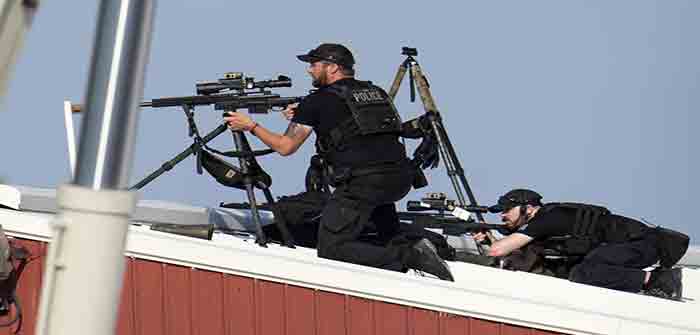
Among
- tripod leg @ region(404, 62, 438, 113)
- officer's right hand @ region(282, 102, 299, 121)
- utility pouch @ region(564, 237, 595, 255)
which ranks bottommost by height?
utility pouch @ region(564, 237, 595, 255)

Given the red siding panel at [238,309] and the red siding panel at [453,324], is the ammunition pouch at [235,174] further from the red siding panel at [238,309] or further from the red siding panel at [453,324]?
the red siding panel at [453,324]

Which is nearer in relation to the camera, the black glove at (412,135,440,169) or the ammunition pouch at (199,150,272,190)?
the ammunition pouch at (199,150,272,190)

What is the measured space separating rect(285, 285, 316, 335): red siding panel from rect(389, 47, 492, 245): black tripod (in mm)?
2902

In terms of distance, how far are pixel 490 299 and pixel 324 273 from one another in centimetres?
98

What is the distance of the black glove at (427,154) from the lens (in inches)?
464

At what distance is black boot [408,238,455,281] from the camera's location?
9789mm

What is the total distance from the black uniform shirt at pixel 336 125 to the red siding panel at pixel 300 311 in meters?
0.97

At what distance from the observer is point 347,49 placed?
33.1 feet

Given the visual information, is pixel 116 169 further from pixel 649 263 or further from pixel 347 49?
pixel 649 263

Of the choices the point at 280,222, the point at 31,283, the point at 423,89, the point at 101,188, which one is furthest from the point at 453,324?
the point at 101,188

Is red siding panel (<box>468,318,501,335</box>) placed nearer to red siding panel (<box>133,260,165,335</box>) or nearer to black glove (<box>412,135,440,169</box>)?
red siding panel (<box>133,260,165,335</box>)

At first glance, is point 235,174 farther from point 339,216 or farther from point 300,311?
point 300,311

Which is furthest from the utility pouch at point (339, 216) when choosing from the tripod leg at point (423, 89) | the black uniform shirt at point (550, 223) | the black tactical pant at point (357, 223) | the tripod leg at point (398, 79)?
the tripod leg at point (398, 79)

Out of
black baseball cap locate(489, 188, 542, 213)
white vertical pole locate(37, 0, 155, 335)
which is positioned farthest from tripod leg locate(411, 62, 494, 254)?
white vertical pole locate(37, 0, 155, 335)
